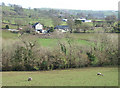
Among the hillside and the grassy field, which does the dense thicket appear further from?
the hillside

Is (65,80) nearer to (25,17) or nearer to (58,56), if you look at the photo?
(58,56)

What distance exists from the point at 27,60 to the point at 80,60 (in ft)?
32.7

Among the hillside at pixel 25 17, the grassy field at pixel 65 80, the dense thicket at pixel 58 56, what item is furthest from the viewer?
the hillside at pixel 25 17

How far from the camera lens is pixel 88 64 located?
1334 inches

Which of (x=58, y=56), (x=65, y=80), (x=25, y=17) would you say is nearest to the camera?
(x=65, y=80)

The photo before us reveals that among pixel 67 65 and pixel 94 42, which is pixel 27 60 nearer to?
pixel 67 65

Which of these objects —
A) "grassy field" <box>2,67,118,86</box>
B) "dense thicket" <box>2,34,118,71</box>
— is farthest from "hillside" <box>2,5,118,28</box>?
"grassy field" <box>2,67,118,86</box>

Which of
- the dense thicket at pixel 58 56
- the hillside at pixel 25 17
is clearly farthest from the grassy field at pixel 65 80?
the hillside at pixel 25 17

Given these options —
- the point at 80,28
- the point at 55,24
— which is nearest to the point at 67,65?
the point at 80,28

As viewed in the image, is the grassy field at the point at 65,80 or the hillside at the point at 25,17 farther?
the hillside at the point at 25,17

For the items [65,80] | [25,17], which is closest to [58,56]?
[65,80]

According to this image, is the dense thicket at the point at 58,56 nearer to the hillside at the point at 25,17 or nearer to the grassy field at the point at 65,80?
the grassy field at the point at 65,80

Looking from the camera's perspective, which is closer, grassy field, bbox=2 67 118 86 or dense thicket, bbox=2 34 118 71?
grassy field, bbox=2 67 118 86

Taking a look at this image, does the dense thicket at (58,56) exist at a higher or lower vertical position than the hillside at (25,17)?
lower
